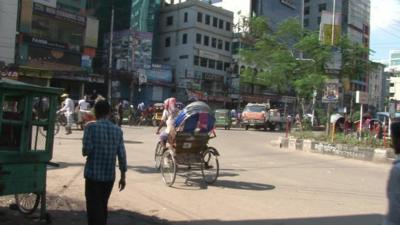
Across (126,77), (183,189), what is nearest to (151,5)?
(126,77)

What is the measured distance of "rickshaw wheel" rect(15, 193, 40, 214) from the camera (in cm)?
757

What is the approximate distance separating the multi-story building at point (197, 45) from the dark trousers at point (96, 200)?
6174 cm

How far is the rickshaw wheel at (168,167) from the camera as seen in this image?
1094cm

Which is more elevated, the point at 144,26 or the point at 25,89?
the point at 144,26

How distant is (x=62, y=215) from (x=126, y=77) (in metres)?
54.0

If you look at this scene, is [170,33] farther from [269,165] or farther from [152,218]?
[152,218]

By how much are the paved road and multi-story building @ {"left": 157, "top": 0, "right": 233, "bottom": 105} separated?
53745mm

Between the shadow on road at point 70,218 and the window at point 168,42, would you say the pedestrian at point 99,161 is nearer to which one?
the shadow on road at point 70,218

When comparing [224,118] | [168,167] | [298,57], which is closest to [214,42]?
[224,118]

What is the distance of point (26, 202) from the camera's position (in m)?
7.70

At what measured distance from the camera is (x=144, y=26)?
66.8 meters

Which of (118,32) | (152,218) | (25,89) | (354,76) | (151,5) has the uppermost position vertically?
(151,5)

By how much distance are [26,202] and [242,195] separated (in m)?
4.16

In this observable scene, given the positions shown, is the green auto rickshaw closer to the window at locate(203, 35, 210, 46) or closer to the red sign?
the red sign
